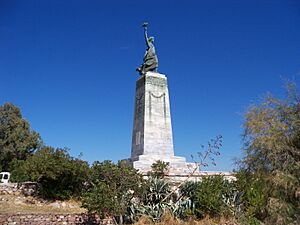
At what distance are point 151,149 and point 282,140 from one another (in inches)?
408

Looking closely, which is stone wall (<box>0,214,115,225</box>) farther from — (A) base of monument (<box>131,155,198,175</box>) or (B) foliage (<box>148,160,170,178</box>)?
(A) base of monument (<box>131,155,198,175</box>)

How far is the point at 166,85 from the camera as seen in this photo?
1931 centimetres

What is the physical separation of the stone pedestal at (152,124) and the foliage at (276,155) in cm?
838

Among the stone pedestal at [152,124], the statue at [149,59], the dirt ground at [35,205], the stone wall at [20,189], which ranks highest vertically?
the statue at [149,59]

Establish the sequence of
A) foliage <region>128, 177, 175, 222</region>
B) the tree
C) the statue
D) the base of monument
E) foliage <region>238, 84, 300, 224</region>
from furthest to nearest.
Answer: the tree → the statue → the base of monument → foliage <region>128, 177, 175, 222</region> → foliage <region>238, 84, 300, 224</region>

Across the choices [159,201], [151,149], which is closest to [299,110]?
[159,201]

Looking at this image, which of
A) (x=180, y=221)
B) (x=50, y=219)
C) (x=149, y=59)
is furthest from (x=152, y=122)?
(x=50, y=219)

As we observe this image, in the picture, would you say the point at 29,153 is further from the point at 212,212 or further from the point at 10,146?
the point at 212,212

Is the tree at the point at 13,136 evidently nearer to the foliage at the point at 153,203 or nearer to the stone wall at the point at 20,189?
the stone wall at the point at 20,189

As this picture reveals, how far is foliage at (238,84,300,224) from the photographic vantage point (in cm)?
671

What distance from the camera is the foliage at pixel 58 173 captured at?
1243cm

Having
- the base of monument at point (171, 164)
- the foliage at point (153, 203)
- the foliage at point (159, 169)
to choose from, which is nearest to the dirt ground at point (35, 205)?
the foliage at point (153, 203)

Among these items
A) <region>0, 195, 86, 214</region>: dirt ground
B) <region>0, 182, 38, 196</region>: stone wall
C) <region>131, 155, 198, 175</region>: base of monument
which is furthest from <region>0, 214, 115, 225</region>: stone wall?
<region>131, 155, 198, 175</region>: base of monument

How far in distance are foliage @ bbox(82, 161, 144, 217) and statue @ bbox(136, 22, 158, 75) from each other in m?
9.17
